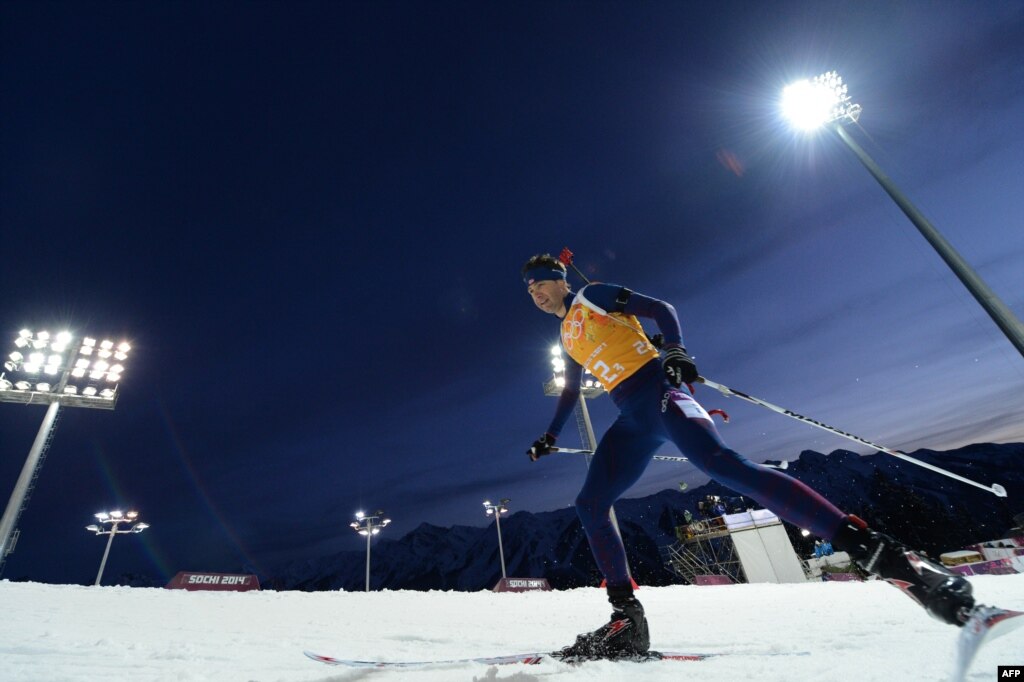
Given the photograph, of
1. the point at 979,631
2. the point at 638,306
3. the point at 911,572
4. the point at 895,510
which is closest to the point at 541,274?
the point at 638,306

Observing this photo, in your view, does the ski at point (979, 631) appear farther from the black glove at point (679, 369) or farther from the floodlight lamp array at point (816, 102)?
the floodlight lamp array at point (816, 102)

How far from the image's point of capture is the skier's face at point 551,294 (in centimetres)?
384

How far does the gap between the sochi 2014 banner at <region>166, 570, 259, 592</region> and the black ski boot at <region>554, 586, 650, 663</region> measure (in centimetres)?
1287

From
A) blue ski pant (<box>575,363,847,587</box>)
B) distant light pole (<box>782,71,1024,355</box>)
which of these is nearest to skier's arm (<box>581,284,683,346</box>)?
blue ski pant (<box>575,363,847,587</box>)

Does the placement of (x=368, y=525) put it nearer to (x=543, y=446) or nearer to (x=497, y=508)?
(x=497, y=508)

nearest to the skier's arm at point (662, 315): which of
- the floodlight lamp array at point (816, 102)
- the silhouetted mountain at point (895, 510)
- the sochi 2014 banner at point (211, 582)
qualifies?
the floodlight lamp array at point (816, 102)

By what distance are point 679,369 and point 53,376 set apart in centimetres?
3029

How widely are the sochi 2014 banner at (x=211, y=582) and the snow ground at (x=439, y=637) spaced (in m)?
6.30

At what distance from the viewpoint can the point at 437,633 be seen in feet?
13.5

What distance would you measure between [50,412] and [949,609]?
29.3 meters

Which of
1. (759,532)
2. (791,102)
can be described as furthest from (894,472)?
(791,102)

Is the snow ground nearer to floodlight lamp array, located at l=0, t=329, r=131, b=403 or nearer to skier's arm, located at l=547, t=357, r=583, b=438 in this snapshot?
skier's arm, located at l=547, t=357, r=583, b=438

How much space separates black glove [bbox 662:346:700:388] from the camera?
104 inches

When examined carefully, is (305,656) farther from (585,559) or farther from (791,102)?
(585,559)
